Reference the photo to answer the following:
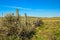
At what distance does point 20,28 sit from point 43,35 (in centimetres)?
342

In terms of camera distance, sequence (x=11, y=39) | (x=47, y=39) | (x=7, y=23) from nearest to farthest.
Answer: (x=11, y=39), (x=47, y=39), (x=7, y=23)

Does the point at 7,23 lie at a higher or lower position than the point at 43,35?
higher

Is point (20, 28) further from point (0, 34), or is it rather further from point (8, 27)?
point (0, 34)

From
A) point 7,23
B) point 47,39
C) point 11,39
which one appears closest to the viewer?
point 11,39

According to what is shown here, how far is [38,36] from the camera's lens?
81.0 ft

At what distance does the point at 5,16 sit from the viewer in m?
25.0

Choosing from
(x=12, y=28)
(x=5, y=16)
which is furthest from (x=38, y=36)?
(x=5, y=16)

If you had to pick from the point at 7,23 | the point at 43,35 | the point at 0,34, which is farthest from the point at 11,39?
the point at 43,35

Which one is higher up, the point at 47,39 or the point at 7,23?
the point at 7,23

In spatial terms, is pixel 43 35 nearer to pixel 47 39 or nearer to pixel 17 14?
pixel 47 39

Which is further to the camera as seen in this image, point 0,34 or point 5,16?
point 5,16

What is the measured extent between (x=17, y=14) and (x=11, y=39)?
4149mm

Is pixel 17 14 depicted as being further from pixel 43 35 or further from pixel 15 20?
pixel 43 35

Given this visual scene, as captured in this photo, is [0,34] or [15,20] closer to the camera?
[0,34]
